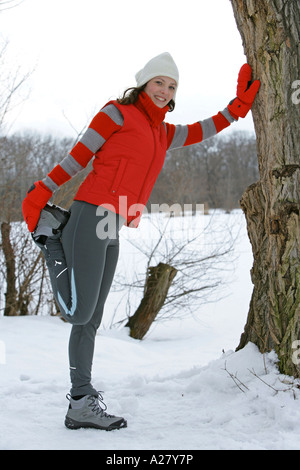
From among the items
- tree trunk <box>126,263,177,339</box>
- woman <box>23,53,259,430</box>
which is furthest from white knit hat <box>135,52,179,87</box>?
tree trunk <box>126,263,177,339</box>

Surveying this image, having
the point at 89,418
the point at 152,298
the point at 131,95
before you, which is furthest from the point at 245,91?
the point at 152,298

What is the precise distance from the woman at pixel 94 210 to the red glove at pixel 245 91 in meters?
0.47

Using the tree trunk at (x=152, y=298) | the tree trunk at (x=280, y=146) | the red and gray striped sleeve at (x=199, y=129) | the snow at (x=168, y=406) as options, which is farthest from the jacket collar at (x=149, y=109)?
the tree trunk at (x=152, y=298)

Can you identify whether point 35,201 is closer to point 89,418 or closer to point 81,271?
point 81,271

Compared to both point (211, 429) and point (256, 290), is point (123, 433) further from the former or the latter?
point (256, 290)

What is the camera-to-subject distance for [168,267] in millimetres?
8047

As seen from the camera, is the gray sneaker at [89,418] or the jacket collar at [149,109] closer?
the gray sneaker at [89,418]

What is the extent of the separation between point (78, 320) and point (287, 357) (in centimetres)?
121

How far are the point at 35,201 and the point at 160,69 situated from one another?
1027 millimetres

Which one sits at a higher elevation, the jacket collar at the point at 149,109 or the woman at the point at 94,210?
the jacket collar at the point at 149,109

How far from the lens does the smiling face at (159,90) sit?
9.00 ft

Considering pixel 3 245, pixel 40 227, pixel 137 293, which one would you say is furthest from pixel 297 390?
pixel 137 293

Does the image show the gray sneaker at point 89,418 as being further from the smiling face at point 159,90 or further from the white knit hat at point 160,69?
the white knit hat at point 160,69

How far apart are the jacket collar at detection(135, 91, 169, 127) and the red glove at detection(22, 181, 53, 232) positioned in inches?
28.1
